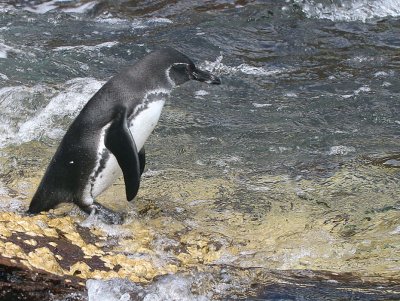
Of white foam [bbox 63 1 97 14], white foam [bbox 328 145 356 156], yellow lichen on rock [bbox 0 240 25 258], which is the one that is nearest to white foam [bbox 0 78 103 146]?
white foam [bbox 328 145 356 156]

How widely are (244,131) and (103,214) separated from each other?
217 centimetres

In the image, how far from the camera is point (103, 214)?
4.24 m

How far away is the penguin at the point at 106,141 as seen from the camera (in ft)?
13.5

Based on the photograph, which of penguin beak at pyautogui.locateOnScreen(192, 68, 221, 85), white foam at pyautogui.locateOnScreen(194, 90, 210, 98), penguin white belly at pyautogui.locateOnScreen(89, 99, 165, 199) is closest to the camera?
penguin white belly at pyautogui.locateOnScreen(89, 99, 165, 199)

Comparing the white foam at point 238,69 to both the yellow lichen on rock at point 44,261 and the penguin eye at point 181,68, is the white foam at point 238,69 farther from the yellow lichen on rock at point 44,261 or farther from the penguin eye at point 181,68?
the yellow lichen on rock at point 44,261

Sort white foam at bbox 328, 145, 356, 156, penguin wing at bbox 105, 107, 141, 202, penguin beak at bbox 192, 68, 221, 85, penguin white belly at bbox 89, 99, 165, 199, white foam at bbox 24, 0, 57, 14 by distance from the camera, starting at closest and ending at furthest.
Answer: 1. penguin wing at bbox 105, 107, 141, 202
2. penguin white belly at bbox 89, 99, 165, 199
3. penguin beak at bbox 192, 68, 221, 85
4. white foam at bbox 328, 145, 356, 156
5. white foam at bbox 24, 0, 57, 14

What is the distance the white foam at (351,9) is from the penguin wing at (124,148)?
5.75 metres

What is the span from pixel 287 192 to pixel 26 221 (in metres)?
1.82

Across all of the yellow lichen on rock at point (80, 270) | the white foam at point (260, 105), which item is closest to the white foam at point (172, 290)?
the yellow lichen on rock at point (80, 270)

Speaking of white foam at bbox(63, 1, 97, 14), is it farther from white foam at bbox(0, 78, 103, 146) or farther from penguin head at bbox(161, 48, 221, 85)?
penguin head at bbox(161, 48, 221, 85)

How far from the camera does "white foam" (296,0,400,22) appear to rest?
9406mm

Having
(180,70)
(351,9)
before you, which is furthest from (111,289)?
(351,9)

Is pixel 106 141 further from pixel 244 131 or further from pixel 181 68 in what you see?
pixel 244 131

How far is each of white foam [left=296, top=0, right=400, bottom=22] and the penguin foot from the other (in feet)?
18.8
